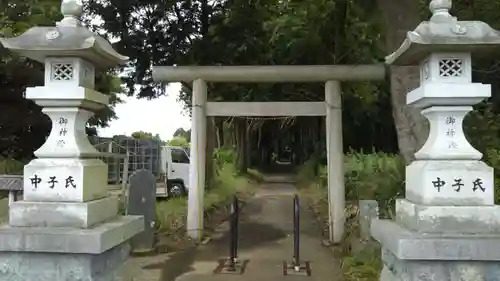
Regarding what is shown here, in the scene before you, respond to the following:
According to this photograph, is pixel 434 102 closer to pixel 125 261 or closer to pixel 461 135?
pixel 461 135

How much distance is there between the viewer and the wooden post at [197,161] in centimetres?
1036

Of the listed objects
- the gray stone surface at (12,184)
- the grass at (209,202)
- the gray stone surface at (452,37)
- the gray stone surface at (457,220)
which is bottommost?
the grass at (209,202)

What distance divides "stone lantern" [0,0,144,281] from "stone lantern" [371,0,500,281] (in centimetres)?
255

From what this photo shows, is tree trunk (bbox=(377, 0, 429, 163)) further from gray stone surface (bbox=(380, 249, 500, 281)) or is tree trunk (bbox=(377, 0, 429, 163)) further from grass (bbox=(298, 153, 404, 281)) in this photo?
gray stone surface (bbox=(380, 249, 500, 281))

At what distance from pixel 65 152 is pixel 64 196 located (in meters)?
0.39

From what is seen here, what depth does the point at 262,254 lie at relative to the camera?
9727mm

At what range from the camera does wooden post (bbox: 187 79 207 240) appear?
1036 cm

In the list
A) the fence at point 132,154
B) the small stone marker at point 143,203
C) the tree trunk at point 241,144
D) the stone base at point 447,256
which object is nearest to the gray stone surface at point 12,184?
the small stone marker at point 143,203

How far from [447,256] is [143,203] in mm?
6575

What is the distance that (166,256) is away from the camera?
9414 mm

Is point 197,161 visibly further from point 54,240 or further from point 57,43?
point 54,240

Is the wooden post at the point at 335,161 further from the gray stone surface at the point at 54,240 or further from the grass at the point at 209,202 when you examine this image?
the gray stone surface at the point at 54,240

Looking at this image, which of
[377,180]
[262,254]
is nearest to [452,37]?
[262,254]

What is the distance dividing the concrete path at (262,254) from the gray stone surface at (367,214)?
71 cm
